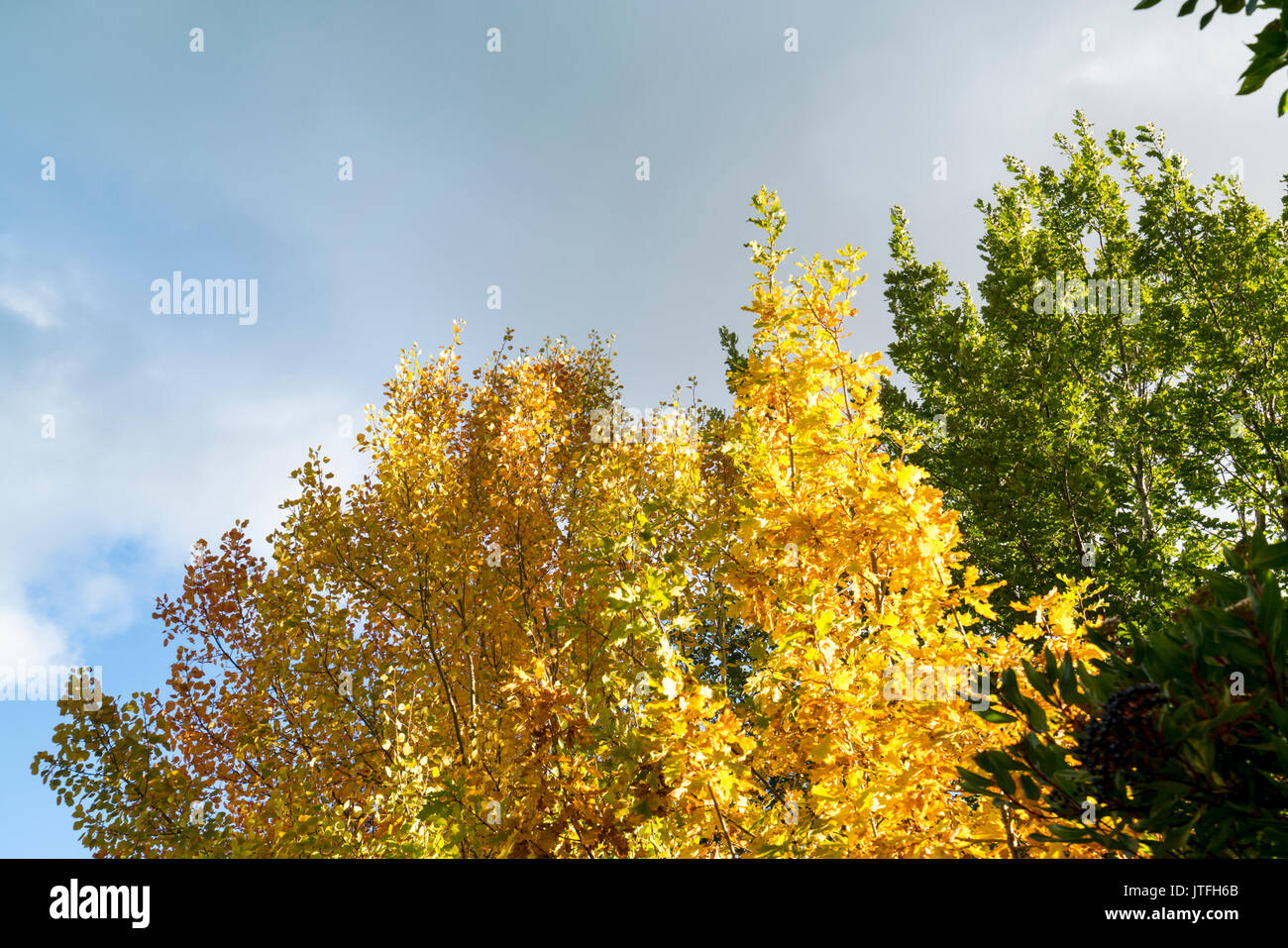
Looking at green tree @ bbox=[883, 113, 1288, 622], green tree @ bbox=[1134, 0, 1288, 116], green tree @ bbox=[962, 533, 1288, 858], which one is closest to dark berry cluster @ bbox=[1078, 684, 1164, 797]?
green tree @ bbox=[962, 533, 1288, 858]

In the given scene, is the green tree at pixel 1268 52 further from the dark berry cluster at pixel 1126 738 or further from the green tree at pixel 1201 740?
the dark berry cluster at pixel 1126 738

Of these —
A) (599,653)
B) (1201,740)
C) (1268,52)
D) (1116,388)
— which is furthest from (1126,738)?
(1116,388)

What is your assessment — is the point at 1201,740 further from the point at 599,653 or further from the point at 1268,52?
the point at 599,653

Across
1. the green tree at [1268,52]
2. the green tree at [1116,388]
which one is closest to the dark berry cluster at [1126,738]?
the green tree at [1268,52]

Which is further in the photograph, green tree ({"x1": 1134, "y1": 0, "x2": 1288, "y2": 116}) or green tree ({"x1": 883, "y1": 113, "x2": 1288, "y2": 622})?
green tree ({"x1": 883, "y1": 113, "x2": 1288, "y2": 622})

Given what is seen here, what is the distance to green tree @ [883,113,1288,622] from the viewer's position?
16.9 metres

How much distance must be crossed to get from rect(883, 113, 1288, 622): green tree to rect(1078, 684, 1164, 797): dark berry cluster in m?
14.2

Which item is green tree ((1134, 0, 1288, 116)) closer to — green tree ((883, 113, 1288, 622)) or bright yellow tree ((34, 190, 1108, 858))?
bright yellow tree ((34, 190, 1108, 858))

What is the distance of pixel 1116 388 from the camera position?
19.8 meters

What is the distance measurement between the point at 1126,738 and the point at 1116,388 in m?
21.2

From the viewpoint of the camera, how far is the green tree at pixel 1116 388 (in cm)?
1689

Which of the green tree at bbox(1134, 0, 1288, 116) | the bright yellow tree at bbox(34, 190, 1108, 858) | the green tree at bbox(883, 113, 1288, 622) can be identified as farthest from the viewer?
the green tree at bbox(883, 113, 1288, 622)
